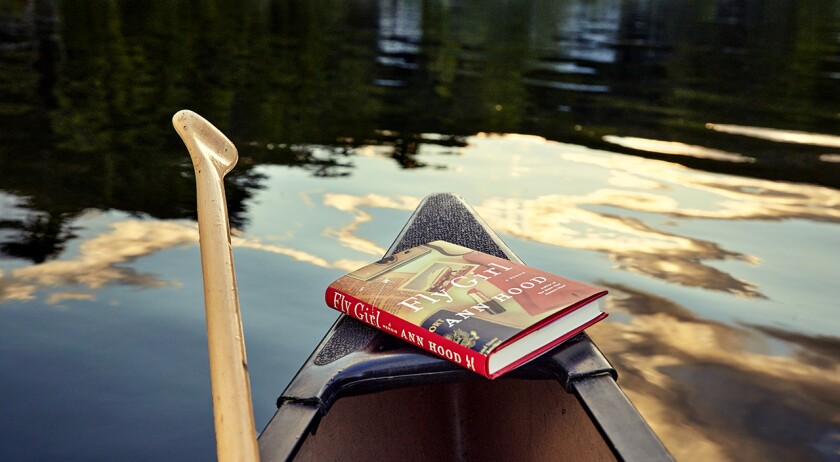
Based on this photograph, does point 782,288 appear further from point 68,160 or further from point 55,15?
point 55,15

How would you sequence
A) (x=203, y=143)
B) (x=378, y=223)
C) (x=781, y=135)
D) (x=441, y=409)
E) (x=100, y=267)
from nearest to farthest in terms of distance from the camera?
(x=441, y=409) < (x=203, y=143) < (x=100, y=267) < (x=378, y=223) < (x=781, y=135)

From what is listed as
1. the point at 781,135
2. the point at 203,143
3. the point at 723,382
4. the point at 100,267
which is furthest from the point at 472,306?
the point at 781,135

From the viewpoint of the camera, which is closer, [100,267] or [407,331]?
[407,331]

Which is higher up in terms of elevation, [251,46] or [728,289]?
[251,46]

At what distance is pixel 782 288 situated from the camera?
3.37 metres

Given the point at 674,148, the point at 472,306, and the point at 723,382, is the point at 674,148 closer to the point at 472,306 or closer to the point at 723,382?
the point at 723,382

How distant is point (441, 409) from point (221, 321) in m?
0.74

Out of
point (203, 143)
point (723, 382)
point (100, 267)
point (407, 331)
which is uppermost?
point (203, 143)

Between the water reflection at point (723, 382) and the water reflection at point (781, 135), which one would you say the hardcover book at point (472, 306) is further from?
the water reflection at point (781, 135)

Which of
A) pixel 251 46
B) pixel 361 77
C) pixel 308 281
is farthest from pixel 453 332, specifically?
pixel 251 46

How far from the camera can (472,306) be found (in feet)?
4.86

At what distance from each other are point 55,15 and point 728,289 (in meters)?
17.2

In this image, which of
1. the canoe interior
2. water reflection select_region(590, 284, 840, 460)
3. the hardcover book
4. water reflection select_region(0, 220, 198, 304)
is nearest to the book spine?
the hardcover book

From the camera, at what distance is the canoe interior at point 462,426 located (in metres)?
1.54
